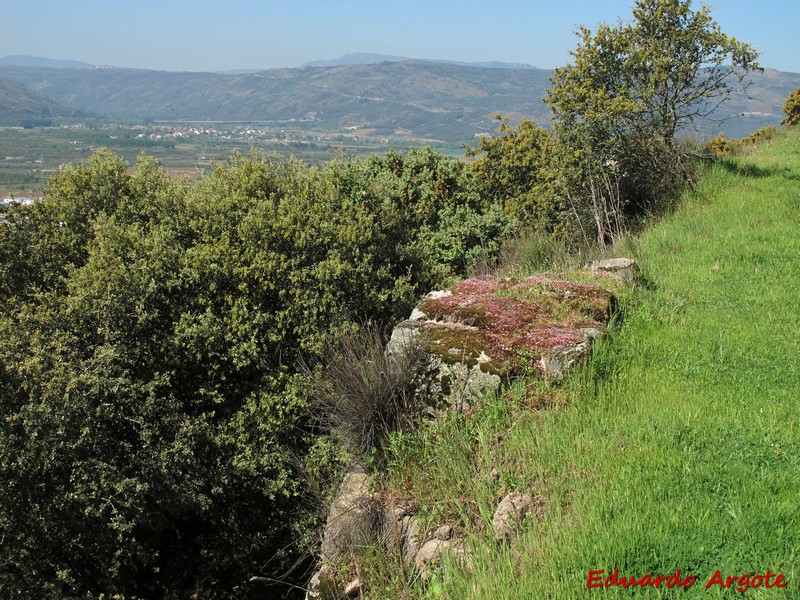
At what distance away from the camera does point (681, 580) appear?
11.3 feet

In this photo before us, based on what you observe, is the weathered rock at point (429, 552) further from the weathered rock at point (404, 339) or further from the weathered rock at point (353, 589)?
the weathered rock at point (404, 339)

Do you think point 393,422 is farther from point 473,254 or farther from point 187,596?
point 473,254

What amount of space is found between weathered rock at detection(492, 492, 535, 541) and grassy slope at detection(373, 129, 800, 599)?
0.34ft

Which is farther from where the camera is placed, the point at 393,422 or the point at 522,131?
the point at 522,131

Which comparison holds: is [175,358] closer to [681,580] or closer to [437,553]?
[437,553]

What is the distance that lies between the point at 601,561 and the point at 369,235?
899 cm

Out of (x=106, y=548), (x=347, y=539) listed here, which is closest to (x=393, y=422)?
(x=347, y=539)

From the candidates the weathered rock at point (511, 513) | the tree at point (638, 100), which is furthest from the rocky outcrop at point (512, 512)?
the tree at point (638, 100)

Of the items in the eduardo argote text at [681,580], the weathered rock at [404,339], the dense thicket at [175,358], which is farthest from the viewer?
the dense thicket at [175,358]

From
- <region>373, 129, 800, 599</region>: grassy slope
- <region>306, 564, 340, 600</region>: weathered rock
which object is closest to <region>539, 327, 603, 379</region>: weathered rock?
<region>373, 129, 800, 599</region>: grassy slope

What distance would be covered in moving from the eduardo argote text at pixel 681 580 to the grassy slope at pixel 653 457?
4cm

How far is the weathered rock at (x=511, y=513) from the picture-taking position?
4.42 metres

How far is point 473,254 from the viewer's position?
602 inches

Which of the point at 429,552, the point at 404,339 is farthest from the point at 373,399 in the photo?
the point at 429,552
